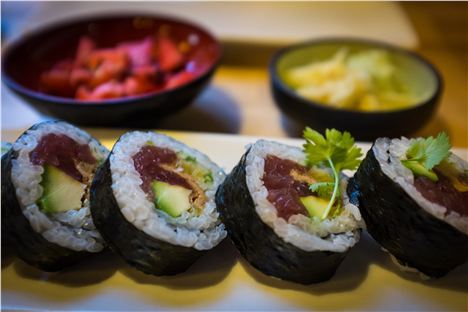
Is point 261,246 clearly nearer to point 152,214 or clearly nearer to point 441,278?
point 152,214

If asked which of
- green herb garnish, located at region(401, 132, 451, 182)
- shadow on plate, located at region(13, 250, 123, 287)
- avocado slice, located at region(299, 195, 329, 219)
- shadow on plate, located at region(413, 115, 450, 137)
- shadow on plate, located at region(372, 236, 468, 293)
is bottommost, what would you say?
shadow on plate, located at region(413, 115, 450, 137)

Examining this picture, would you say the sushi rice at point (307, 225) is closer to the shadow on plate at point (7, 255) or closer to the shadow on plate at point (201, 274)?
the shadow on plate at point (201, 274)

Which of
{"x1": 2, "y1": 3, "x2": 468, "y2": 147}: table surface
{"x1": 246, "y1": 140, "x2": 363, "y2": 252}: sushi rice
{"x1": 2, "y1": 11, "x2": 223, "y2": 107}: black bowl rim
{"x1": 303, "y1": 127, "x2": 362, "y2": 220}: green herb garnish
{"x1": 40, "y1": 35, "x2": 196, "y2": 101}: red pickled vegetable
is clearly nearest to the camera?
{"x1": 246, "y1": 140, "x2": 363, "y2": 252}: sushi rice

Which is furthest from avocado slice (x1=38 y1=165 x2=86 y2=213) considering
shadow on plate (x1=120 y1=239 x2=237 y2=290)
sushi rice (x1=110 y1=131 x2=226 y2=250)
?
shadow on plate (x1=120 y1=239 x2=237 y2=290)

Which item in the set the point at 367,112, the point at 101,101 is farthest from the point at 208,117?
the point at 367,112

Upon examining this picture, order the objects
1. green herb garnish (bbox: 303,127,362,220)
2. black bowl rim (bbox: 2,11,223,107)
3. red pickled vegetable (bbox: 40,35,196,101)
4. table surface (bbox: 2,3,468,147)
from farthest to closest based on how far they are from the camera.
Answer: table surface (bbox: 2,3,468,147) < red pickled vegetable (bbox: 40,35,196,101) < black bowl rim (bbox: 2,11,223,107) < green herb garnish (bbox: 303,127,362,220)

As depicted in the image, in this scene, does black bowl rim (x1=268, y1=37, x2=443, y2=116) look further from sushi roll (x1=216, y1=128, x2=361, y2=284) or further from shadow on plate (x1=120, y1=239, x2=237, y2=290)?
shadow on plate (x1=120, y1=239, x2=237, y2=290)
